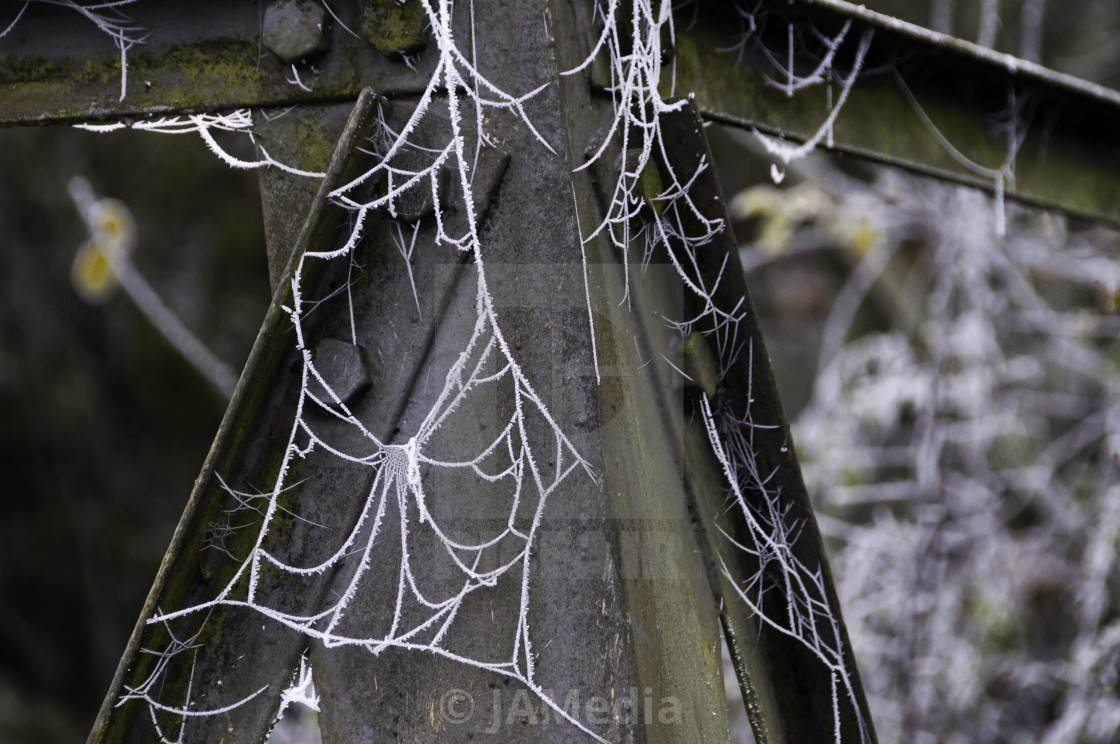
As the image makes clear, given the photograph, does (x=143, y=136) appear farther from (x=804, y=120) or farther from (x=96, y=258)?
(x=804, y=120)

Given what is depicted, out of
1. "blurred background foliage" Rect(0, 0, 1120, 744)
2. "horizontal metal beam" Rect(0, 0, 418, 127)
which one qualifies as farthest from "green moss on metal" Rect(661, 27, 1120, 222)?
"blurred background foliage" Rect(0, 0, 1120, 744)

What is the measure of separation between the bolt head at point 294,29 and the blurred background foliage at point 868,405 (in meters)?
2.67

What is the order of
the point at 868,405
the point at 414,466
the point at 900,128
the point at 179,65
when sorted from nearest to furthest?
1. the point at 414,466
2. the point at 179,65
3. the point at 900,128
4. the point at 868,405

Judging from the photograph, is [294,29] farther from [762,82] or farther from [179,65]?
[762,82]

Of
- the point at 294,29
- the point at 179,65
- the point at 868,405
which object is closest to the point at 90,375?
the point at 868,405

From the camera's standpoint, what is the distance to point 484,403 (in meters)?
1.25

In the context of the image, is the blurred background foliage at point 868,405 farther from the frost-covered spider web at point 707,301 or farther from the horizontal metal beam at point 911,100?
the frost-covered spider web at point 707,301

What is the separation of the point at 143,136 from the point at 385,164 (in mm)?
8049

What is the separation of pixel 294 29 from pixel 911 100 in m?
1.43

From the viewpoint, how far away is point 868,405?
4195mm

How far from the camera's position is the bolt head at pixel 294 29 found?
1313 mm

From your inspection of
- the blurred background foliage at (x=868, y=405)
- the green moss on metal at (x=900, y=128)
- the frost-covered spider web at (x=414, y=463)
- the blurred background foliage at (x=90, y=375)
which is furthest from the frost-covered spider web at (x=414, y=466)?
the blurred background foliage at (x=90, y=375)

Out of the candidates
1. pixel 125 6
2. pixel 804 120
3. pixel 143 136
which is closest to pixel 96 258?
pixel 143 136

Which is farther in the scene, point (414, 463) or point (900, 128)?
point (900, 128)
